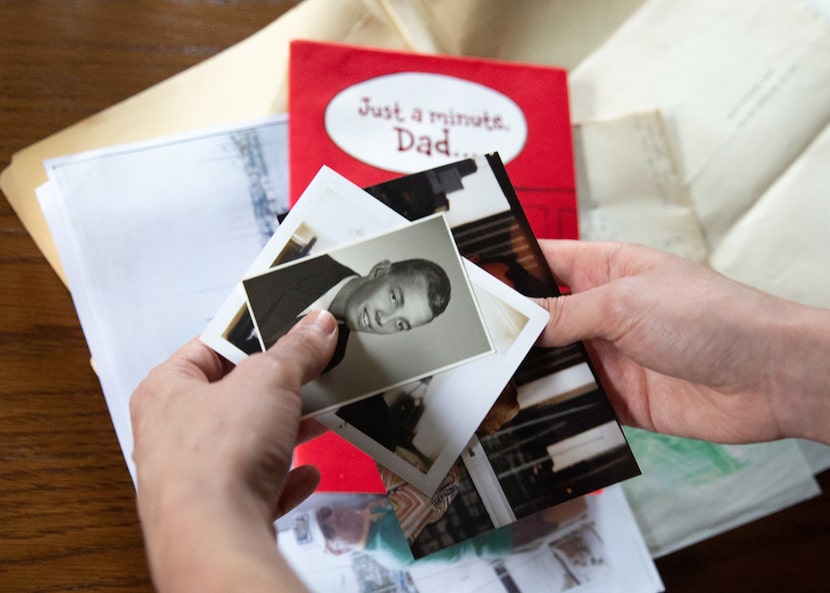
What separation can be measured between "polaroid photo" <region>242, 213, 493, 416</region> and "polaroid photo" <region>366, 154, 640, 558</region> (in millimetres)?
55

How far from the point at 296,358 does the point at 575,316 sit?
0.25 metres

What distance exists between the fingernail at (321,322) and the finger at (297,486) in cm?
16

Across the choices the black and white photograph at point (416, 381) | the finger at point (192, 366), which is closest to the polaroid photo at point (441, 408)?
the black and white photograph at point (416, 381)

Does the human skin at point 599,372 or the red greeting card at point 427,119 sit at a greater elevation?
the red greeting card at point 427,119

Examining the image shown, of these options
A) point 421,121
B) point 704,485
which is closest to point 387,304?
point 421,121

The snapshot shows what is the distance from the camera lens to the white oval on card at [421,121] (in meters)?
→ 0.72

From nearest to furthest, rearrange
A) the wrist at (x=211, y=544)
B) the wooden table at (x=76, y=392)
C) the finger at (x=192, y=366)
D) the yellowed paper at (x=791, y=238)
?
the wrist at (x=211, y=544) → the finger at (x=192, y=366) → the wooden table at (x=76, y=392) → the yellowed paper at (x=791, y=238)

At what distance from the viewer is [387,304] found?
1.75ft

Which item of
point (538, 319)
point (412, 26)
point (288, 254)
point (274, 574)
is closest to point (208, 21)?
point (412, 26)

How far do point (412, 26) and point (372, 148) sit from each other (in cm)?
17

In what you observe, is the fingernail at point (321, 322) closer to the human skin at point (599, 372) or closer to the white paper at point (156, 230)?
the human skin at point (599, 372)

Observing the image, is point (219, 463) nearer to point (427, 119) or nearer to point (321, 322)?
point (321, 322)

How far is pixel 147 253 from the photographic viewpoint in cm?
69

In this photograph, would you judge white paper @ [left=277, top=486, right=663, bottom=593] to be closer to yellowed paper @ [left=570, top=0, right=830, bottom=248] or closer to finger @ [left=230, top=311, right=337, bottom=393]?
finger @ [left=230, top=311, right=337, bottom=393]
